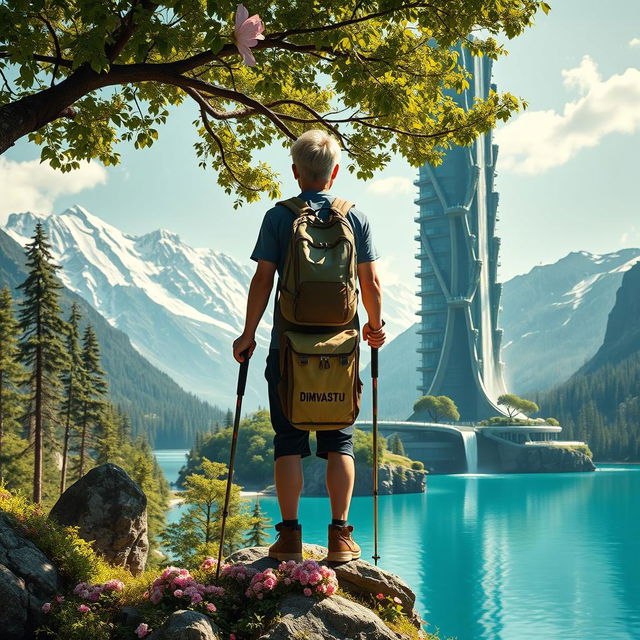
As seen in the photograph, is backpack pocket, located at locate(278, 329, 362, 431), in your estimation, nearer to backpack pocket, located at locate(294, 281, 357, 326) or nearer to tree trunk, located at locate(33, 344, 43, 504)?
backpack pocket, located at locate(294, 281, 357, 326)

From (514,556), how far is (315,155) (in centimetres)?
4572

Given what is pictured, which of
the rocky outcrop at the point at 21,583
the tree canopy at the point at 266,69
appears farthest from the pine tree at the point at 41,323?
the rocky outcrop at the point at 21,583

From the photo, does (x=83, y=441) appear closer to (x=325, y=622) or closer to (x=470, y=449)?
(x=325, y=622)

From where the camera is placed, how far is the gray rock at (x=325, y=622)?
17.5 feet

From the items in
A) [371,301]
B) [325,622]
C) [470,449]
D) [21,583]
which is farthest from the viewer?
[470,449]

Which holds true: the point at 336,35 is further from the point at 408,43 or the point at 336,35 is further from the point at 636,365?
the point at 636,365

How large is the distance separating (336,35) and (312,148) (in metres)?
1.93

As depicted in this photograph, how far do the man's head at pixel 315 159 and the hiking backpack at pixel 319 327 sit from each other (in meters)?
0.46

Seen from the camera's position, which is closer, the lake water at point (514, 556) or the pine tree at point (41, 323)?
the pine tree at point (41, 323)

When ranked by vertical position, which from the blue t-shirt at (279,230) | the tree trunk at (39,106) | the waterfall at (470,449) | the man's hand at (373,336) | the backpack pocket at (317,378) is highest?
the tree trunk at (39,106)

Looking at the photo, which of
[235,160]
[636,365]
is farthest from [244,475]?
[636,365]

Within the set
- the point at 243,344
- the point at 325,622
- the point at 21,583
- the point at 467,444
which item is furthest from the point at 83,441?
the point at 467,444

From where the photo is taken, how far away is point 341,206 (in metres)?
5.78

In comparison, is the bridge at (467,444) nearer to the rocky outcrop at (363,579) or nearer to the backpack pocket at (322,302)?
the rocky outcrop at (363,579)
